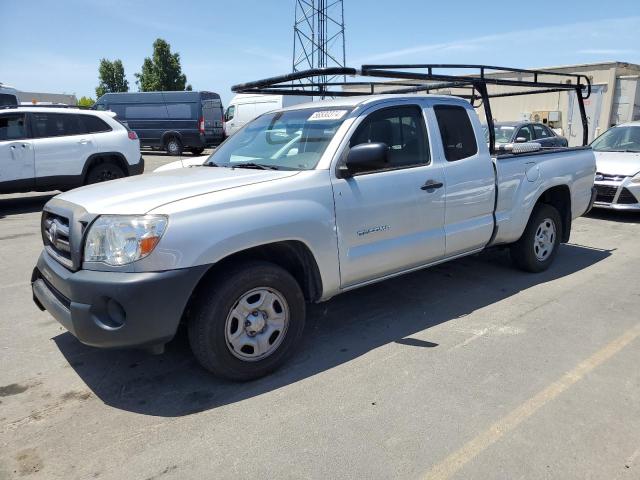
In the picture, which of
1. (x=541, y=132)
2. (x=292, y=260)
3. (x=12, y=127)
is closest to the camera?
(x=292, y=260)

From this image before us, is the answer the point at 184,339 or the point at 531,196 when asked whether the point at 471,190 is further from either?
the point at 184,339

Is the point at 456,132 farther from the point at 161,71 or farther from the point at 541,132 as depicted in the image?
the point at 161,71

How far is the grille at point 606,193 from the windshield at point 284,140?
6391 millimetres

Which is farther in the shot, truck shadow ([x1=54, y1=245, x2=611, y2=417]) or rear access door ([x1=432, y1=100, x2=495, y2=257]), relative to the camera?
rear access door ([x1=432, y1=100, x2=495, y2=257])

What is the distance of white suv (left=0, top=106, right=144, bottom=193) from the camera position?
8727mm

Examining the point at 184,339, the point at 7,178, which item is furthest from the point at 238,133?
the point at 7,178

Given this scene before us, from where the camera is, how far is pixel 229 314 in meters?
3.06

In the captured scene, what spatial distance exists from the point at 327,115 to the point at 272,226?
48.9 inches

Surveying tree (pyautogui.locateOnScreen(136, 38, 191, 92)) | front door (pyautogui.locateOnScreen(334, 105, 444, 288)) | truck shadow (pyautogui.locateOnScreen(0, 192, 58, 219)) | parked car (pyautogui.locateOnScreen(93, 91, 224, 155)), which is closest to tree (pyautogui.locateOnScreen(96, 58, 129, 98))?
tree (pyautogui.locateOnScreen(136, 38, 191, 92))

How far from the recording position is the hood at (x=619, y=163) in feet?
26.9

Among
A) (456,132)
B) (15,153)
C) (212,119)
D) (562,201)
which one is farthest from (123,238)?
(212,119)

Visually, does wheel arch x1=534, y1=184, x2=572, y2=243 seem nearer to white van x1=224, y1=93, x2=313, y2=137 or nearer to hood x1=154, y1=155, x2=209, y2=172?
hood x1=154, y1=155, x2=209, y2=172

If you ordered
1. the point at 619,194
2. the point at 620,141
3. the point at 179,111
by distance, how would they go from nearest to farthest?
the point at 619,194 < the point at 620,141 < the point at 179,111

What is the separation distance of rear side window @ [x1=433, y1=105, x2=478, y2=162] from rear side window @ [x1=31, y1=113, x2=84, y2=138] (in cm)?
758
